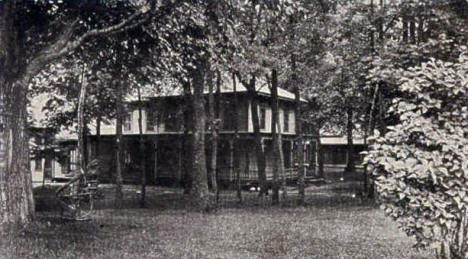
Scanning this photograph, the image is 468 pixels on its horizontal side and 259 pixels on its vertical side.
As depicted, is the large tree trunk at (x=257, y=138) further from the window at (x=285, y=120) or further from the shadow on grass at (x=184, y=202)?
the window at (x=285, y=120)

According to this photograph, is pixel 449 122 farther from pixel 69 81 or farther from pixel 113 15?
pixel 69 81

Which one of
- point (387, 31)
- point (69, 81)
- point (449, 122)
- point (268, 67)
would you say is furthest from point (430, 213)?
point (69, 81)

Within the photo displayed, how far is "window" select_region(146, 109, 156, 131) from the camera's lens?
36.3 m

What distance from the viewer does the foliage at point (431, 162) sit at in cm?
632

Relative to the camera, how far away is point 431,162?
6266 mm

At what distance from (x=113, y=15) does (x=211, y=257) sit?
839cm

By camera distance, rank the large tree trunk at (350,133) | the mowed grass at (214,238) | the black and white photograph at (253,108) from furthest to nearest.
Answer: the large tree trunk at (350,133) → the mowed grass at (214,238) → the black and white photograph at (253,108)

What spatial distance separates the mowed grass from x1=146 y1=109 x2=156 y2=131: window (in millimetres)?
21338

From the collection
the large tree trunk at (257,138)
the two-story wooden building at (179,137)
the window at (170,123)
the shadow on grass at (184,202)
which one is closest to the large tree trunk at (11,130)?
the shadow on grass at (184,202)

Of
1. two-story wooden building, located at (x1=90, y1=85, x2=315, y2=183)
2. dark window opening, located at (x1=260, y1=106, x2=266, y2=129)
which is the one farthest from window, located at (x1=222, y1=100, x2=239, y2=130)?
dark window opening, located at (x1=260, y1=106, x2=266, y2=129)

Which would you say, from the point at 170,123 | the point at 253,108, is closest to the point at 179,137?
the point at 170,123

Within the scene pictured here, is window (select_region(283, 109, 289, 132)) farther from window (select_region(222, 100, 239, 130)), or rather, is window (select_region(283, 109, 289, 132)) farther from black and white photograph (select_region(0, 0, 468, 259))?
black and white photograph (select_region(0, 0, 468, 259))

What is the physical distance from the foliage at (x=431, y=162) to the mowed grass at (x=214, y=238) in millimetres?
2593

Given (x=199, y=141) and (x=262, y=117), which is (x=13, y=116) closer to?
(x=199, y=141)
